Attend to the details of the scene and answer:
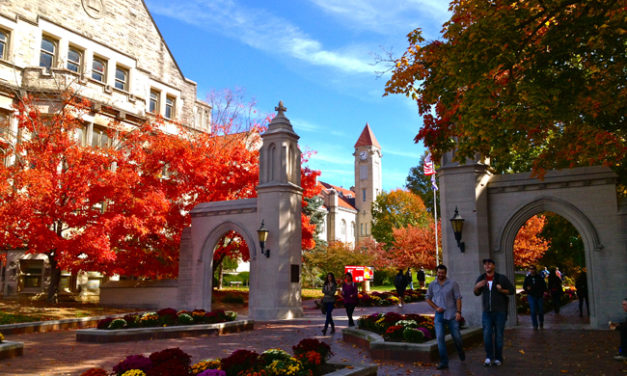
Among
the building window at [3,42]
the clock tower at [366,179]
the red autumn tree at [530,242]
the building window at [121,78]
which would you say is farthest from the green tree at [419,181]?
the building window at [3,42]

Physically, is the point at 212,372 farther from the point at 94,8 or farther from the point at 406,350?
the point at 94,8

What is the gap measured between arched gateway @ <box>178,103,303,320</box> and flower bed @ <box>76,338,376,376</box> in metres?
11.2

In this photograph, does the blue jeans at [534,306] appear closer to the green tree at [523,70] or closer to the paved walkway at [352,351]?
the paved walkway at [352,351]

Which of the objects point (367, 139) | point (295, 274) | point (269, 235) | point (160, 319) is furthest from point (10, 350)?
point (367, 139)

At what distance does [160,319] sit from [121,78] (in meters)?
22.7

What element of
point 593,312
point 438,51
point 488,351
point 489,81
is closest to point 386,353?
point 488,351

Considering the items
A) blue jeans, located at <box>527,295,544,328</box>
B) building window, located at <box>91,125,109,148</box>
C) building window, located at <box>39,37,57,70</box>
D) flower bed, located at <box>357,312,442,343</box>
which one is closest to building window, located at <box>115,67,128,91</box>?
building window, located at <box>39,37,57,70</box>

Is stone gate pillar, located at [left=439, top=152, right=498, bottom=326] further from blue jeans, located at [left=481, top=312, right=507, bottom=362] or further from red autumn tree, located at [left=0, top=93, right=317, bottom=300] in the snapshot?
red autumn tree, located at [left=0, top=93, right=317, bottom=300]

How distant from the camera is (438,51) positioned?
10930mm

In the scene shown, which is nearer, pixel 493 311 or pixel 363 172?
pixel 493 311

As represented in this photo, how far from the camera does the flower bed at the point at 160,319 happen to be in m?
12.5

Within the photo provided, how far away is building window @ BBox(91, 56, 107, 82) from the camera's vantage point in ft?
98.8

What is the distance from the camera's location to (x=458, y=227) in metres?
14.7

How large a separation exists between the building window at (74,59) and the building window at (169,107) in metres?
6.81
